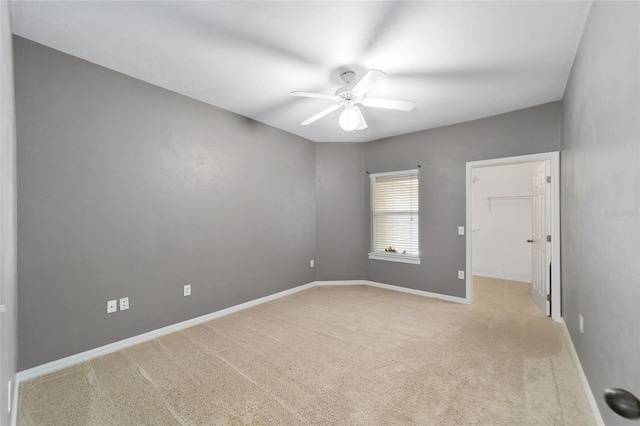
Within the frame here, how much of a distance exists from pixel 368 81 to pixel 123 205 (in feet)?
8.42

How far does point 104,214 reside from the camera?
262 cm

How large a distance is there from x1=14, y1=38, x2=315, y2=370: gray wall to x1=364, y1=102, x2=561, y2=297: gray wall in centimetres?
229

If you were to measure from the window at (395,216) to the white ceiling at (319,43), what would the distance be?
1715 mm

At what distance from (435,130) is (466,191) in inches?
41.8

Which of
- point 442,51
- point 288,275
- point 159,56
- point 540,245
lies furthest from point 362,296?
point 159,56

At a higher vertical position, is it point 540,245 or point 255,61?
point 255,61

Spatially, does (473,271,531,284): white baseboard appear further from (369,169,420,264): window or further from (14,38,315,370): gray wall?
(14,38,315,370): gray wall

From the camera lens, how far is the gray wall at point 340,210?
507cm

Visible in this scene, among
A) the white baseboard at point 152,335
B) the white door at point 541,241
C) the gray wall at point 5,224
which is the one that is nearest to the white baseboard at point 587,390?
the white door at point 541,241

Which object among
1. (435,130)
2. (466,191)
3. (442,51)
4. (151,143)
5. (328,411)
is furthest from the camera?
(435,130)

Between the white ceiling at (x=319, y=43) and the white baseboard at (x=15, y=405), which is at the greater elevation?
the white ceiling at (x=319, y=43)

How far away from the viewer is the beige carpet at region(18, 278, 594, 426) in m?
1.80

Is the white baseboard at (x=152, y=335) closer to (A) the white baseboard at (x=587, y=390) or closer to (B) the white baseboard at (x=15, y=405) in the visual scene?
(B) the white baseboard at (x=15, y=405)

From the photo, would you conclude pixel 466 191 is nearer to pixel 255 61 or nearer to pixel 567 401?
pixel 567 401
